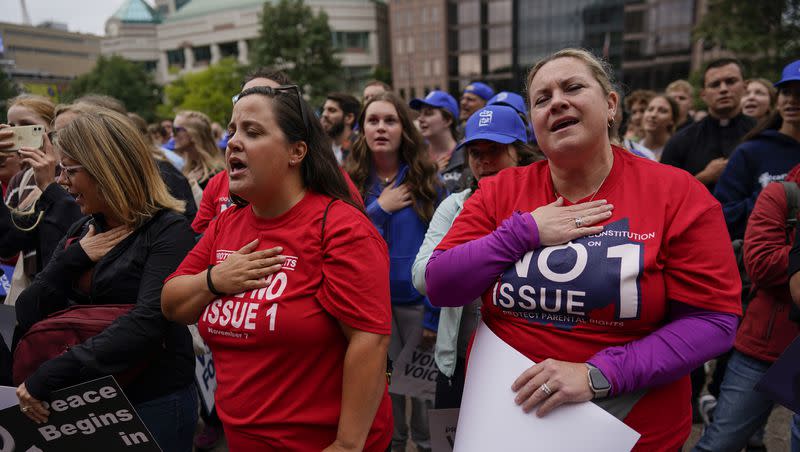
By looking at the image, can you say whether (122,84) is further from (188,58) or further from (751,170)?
(751,170)

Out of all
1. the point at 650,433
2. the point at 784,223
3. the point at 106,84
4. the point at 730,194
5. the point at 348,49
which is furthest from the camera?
the point at 348,49

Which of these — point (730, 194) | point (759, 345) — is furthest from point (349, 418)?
point (730, 194)

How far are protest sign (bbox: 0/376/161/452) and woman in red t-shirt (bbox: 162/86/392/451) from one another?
462 mm

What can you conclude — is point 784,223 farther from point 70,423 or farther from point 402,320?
point 70,423

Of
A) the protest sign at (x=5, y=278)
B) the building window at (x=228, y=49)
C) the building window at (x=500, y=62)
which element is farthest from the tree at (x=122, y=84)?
the protest sign at (x=5, y=278)

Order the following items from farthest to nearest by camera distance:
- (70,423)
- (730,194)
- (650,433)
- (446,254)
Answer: (730,194) → (70,423) → (446,254) → (650,433)

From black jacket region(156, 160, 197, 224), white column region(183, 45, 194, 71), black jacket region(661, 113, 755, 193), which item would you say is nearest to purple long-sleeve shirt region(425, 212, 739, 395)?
black jacket region(156, 160, 197, 224)

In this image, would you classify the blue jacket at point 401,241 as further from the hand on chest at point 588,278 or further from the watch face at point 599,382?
the watch face at point 599,382

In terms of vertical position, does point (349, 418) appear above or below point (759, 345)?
above

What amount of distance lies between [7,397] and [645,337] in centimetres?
262

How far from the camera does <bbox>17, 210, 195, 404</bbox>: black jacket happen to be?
209 centimetres

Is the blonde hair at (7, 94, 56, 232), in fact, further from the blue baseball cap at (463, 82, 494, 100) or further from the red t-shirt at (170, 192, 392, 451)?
the blue baseball cap at (463, 82, 494, 100)

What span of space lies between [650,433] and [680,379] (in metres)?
0.19

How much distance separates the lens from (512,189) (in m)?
1.86
